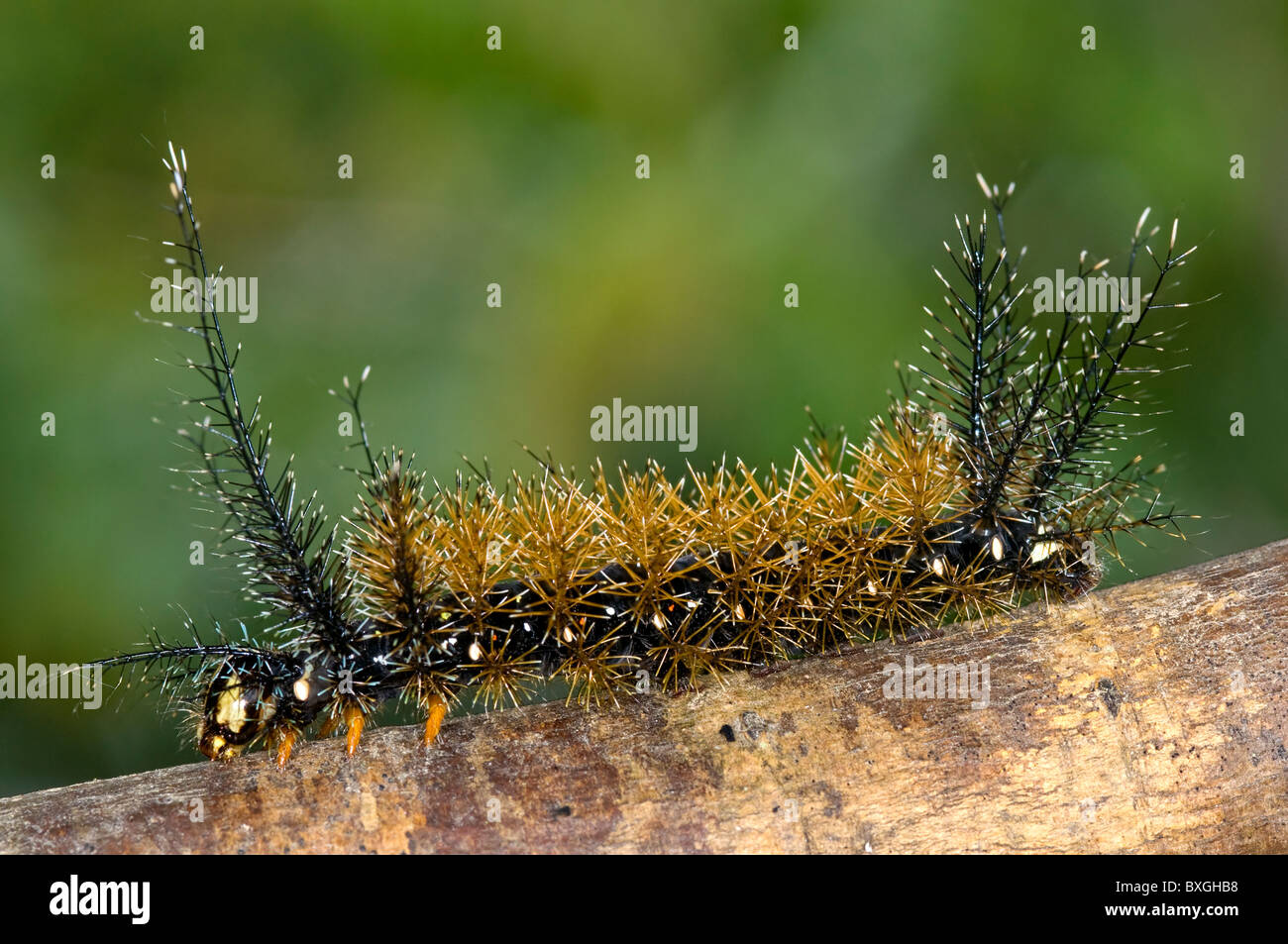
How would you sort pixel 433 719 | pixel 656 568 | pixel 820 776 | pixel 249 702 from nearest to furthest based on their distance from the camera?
pixel 820 776
pixel 433 719
pixel 249 702
pixel 656 568

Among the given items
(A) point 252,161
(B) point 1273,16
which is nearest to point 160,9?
(A) point 252,161

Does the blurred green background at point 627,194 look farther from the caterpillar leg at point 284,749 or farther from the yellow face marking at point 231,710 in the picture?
the caterpillar leg at point 284,749

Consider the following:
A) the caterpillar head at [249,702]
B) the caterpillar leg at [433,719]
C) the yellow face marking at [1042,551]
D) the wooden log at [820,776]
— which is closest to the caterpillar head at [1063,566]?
the yellow face marking at [1042,551]

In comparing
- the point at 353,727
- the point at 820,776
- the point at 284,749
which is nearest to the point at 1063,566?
the point at 820,776

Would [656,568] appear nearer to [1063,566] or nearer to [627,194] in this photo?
[1063,566]

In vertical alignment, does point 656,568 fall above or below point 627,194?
below
